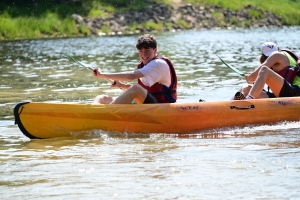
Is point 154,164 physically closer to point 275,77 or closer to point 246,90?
point 275,77

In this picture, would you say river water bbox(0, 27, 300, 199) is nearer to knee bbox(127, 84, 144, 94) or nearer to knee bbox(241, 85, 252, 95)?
knee bbox(127, 84, 144, 94)

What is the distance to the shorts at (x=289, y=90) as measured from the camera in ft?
32.0

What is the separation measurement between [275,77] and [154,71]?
5.50ft

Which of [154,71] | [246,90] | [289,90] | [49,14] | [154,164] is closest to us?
[154,164]

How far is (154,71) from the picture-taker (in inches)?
355

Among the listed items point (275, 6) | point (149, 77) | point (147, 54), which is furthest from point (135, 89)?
point (275, 6)

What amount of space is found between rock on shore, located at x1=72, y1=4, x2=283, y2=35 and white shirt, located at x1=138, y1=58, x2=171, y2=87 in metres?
35.6

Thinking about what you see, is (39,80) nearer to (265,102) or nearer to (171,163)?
(265,102)

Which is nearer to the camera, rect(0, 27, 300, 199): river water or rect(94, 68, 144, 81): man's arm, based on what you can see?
rect(0, 27, 300, 199): river water

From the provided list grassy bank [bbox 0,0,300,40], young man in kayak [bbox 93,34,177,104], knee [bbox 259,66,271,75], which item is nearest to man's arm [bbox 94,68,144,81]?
young man in kayak [bbox 93,34,177,104]

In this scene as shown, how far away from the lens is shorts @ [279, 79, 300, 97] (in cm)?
977

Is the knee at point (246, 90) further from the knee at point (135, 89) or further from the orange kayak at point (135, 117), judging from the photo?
the knee at point (135, 89)

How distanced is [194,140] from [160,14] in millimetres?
41745

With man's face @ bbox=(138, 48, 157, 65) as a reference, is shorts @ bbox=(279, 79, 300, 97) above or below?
below
